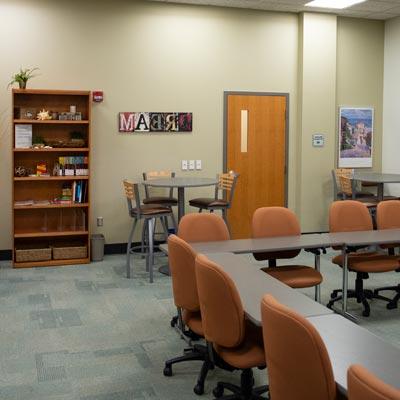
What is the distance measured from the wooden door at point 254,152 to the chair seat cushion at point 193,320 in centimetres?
426

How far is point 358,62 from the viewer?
7.95 m

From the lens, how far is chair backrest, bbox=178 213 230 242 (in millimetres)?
4125

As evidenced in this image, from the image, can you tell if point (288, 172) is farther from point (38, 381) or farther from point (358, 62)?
point (38, 381)

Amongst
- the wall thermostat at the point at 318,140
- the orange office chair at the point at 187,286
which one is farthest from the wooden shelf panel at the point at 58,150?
the orange office chair at the point at 187,286

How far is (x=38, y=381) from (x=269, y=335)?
1909 millimetres

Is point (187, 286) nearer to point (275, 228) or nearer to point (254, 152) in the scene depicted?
point (275, 228)

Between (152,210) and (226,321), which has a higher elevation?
(152,210)

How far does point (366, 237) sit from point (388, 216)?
Answer: 2.44ft

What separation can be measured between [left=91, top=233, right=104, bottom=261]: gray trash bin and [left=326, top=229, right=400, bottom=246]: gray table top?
3107 mm

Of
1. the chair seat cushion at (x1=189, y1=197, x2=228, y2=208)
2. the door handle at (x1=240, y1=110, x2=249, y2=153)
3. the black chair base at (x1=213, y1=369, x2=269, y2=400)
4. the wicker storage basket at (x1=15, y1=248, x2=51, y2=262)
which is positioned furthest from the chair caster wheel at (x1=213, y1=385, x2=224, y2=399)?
the door handle at (x1=240, y1=110, x2=249, y2=153)

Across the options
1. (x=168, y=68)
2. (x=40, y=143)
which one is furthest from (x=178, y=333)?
(x=168, y=68)

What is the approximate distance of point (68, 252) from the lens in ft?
21.3

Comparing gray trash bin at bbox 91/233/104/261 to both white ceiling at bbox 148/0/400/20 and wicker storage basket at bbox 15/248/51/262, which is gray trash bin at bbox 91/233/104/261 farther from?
white ceiling at bbox 148/0/400/20

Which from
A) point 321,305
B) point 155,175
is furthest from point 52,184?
point 321,305
